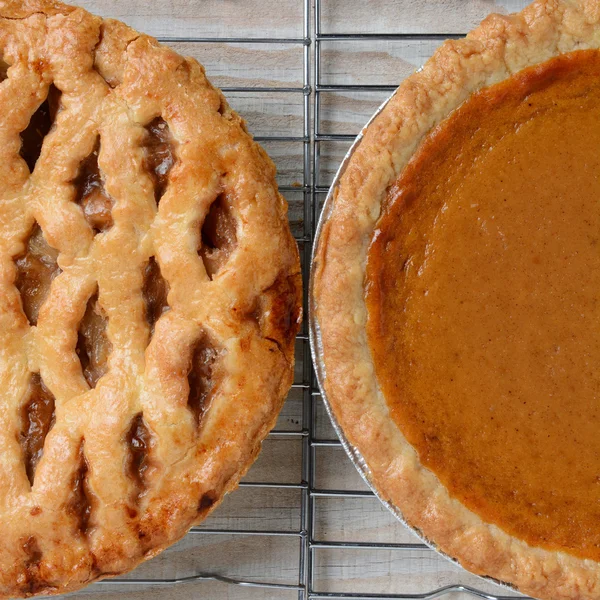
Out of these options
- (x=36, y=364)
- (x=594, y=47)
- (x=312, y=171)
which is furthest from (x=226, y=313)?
(x=594, y=47)

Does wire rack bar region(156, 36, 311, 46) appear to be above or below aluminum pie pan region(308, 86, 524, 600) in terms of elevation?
above

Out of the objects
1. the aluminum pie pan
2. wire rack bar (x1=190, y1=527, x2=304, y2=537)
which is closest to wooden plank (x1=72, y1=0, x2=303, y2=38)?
the aluminum pie pan

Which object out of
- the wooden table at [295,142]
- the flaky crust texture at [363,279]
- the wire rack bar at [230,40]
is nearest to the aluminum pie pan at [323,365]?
the flaky crust texture at [363,279]

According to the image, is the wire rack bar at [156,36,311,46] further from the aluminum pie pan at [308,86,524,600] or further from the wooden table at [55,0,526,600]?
the aluminum pie pan at [308,86,524,600]

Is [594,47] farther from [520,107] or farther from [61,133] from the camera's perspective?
[61,133]

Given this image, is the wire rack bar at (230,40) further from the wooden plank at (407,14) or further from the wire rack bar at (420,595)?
the wire rack bar at (420,595)

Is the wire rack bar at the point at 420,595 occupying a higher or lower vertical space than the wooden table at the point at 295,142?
lower

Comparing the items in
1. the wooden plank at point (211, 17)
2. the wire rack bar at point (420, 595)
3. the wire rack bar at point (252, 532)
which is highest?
the wooden plank at point (211, 17)
